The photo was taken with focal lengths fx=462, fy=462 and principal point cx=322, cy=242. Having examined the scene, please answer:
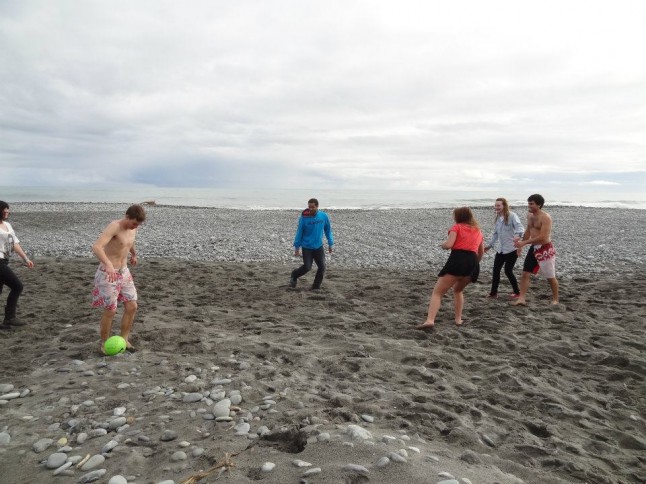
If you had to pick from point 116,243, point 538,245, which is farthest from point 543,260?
point 116,243

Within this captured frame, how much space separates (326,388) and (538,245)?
520 cm

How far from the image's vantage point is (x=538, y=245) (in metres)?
8.06

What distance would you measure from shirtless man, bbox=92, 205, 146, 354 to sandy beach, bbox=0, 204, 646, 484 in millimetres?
551

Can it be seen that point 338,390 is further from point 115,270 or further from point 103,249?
point 103,249

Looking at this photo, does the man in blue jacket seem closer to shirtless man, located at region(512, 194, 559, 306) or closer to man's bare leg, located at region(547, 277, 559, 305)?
shirtless man, located at region(512, 194, 559, 306)

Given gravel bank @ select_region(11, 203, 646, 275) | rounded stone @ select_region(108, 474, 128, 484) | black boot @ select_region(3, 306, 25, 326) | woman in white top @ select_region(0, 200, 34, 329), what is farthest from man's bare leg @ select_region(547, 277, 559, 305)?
black boot @ select_region(3, 306, 25, 326)

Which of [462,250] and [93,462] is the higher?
[462,250]

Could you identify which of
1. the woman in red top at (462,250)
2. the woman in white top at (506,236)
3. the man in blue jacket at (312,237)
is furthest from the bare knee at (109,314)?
Result: the woman in white top at (506,236)

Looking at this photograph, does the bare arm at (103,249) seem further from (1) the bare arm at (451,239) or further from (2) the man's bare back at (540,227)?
(2) the man's bare back at (540,227)

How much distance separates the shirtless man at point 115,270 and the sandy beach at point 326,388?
551 mm

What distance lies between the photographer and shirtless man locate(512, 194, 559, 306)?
7824 mm

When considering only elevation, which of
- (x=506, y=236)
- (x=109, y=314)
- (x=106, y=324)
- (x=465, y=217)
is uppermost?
(x=465, y=217)

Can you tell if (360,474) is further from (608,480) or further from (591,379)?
(591,379)

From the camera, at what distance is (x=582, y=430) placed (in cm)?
405
